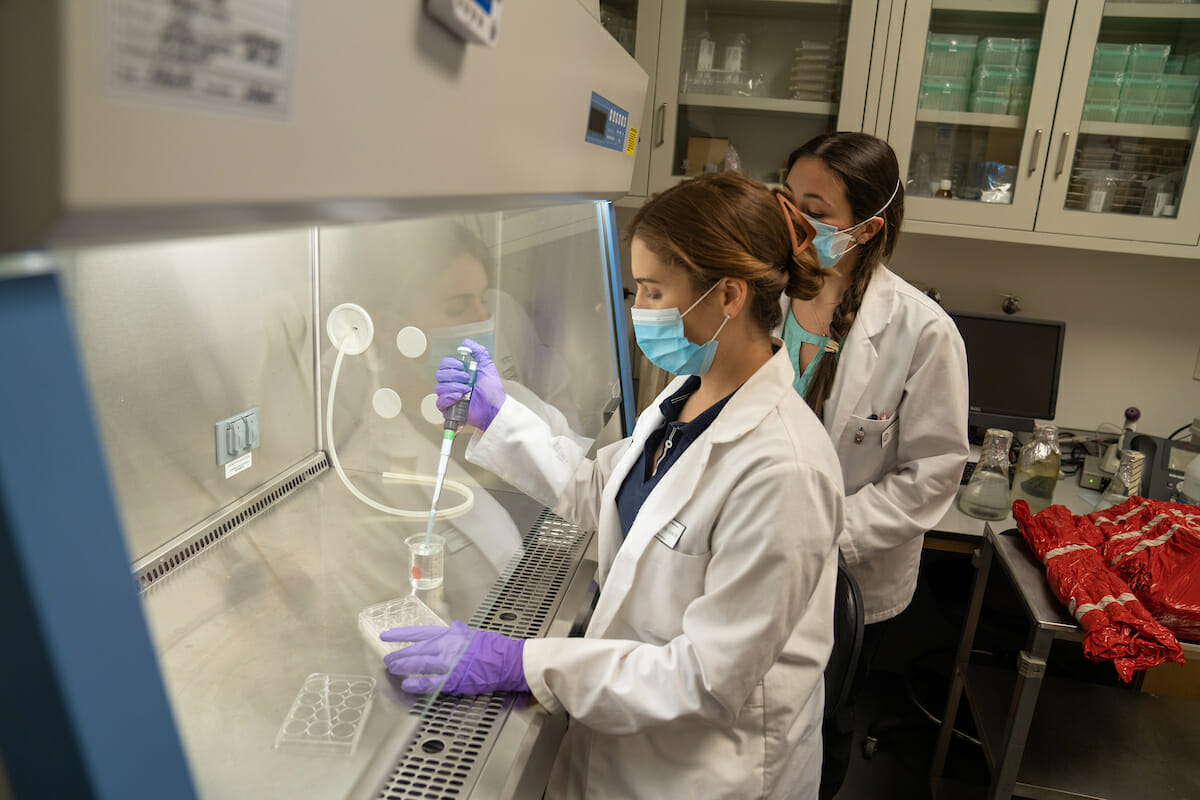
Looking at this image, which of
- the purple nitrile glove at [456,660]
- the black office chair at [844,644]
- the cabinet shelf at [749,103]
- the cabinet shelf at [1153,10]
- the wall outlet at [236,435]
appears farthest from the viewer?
the cabinet shelf at [749,103]

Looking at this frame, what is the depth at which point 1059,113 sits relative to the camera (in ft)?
7.49

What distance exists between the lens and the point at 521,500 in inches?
55.1

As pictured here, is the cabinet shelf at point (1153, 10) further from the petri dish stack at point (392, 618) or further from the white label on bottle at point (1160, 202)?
the petri dish stack at point (392, 618)

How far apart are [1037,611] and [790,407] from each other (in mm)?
980

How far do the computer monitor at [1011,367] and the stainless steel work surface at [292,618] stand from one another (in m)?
1.86

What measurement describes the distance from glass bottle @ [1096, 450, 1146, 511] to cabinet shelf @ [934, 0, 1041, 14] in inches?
51.7

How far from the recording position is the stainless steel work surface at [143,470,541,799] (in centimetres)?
73

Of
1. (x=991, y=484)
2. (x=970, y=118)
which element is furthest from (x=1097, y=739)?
(x=970, y=118)

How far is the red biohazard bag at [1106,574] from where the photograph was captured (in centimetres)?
154

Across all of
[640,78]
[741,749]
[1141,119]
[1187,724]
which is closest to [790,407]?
[741,749]

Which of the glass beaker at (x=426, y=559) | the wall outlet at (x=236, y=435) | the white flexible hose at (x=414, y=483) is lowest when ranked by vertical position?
the glass beaker at (x=426, y=559)

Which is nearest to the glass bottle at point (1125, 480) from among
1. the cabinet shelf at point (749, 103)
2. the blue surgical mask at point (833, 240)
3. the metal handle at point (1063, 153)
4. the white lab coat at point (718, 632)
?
the metal handle at point (1063, 153)

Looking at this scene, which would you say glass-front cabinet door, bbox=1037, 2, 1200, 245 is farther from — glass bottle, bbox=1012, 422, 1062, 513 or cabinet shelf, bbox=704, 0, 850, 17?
cabinet shelf, bbox=704, 0, 850, 17

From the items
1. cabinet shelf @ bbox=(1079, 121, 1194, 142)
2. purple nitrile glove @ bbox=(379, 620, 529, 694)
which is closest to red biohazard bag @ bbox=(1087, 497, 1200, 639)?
cabinet shelf @ bbox=(1079, 121, 1194, 142)
